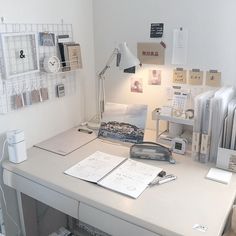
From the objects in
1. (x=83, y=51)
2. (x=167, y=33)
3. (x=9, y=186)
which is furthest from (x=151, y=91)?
(x=9, y=186)

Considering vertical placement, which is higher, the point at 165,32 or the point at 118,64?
the point at 165,32

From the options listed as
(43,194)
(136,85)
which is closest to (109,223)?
(43,194)

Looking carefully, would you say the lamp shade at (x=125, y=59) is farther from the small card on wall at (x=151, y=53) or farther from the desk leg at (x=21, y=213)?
the desk leg at (x=21, y=213)

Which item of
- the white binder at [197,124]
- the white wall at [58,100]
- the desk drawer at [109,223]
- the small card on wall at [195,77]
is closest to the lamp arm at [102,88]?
the white wall at [58,100]

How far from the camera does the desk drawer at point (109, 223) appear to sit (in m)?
1.02

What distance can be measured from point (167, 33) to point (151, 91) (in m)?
0.37

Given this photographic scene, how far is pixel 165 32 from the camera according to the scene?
160 centimetres

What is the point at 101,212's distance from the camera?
1098mm

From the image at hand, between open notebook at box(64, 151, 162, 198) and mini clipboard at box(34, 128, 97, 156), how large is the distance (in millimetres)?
173

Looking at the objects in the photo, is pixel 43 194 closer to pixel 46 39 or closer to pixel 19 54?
pixel 19 54

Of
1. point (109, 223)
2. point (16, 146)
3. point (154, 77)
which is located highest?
point (154, 77)

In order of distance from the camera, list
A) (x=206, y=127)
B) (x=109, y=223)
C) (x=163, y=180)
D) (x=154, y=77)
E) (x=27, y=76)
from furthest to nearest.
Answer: (x=154, y=77) → (x=27, y=76) → (x=206, y=127) → (x=163, y=180) → (x=109, y=223)

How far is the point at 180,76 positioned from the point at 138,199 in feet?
2.73

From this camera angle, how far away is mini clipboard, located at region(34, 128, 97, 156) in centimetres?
155
